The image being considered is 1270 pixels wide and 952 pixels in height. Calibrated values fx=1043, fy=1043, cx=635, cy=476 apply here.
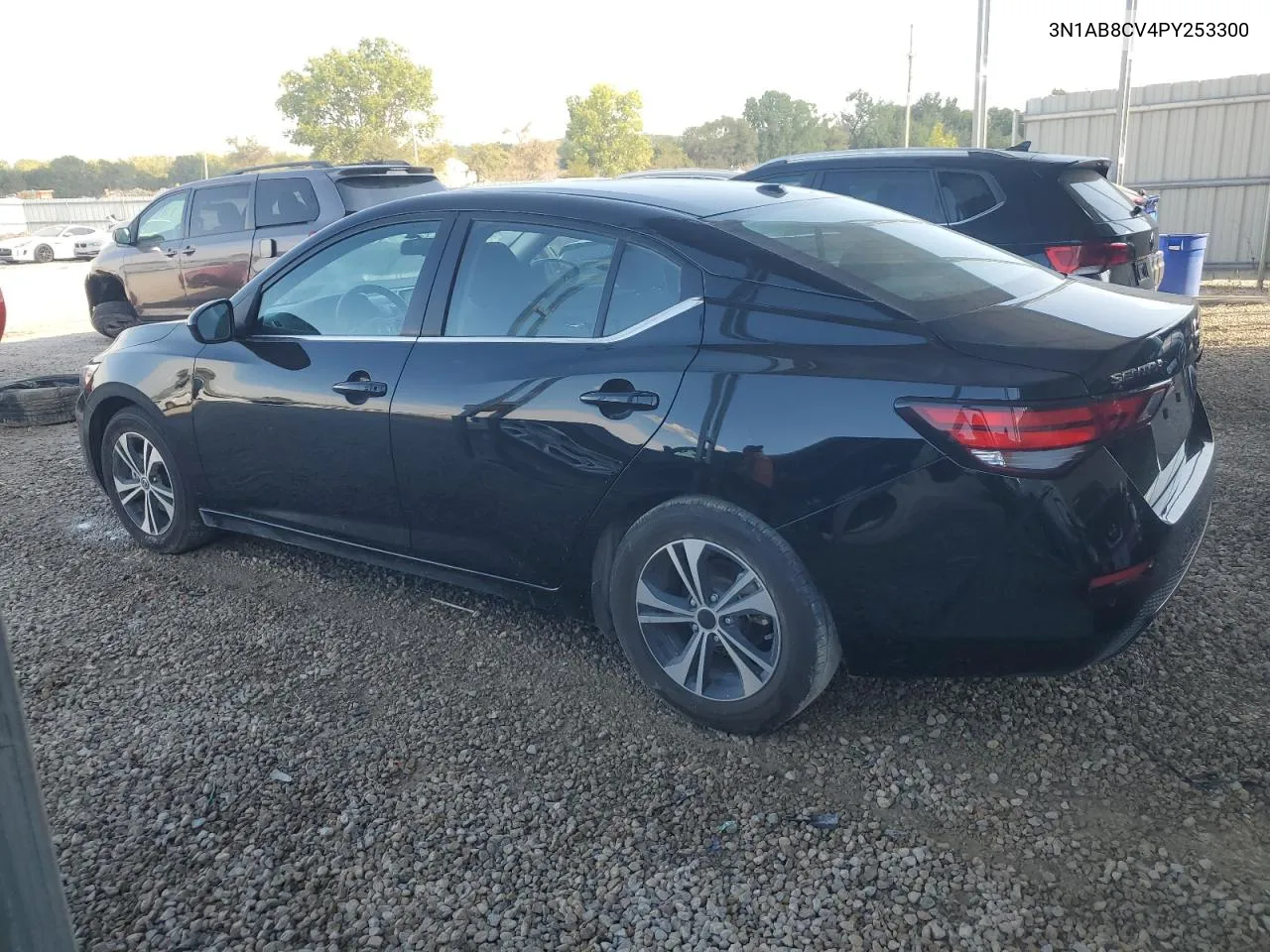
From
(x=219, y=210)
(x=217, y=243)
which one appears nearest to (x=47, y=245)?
(x=219, y=210)

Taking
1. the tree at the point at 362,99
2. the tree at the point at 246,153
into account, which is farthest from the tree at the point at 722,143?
the tree at the point at 246,153

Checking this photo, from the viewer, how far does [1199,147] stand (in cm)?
1700

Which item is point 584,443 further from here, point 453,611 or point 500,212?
point 453,611

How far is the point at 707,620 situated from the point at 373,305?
6.23 ft

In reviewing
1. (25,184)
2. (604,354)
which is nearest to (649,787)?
(604,354)

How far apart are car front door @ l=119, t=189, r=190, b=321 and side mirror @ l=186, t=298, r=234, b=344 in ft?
25.7

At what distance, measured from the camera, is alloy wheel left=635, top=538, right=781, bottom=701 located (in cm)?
306

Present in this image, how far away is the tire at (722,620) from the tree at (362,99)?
77586 mm

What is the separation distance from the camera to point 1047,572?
2.69 metres

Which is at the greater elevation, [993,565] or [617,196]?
[617,196]

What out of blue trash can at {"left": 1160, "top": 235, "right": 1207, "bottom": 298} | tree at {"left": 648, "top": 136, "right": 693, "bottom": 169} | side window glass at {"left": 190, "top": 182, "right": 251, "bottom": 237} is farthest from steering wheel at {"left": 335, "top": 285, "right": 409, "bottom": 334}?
tree at {"left": 648, "top": 136, "right": 693, "bottom": 169}

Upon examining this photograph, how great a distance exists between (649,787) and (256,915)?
108 cm

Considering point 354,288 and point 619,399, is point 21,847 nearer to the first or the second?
point 619,399

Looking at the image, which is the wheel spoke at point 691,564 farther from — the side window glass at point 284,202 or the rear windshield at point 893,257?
the side window glass at point 284,202
